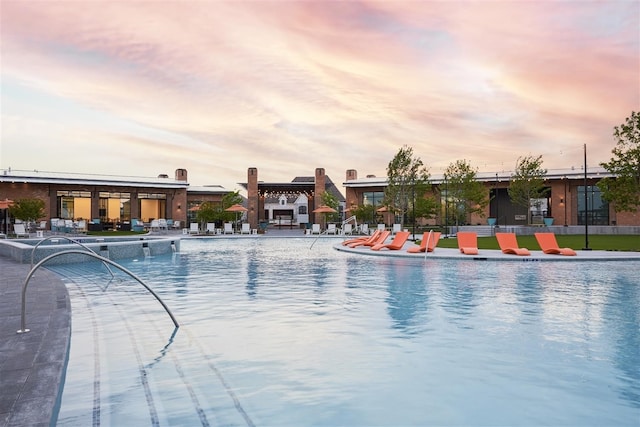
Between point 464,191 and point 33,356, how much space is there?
36.9 m

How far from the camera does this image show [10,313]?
6.81 meters

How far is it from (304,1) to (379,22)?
3205 millimetres

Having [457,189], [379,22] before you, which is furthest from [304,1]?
[457,189]

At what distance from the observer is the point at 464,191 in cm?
3859

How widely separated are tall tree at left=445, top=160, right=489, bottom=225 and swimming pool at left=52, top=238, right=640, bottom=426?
28085mm

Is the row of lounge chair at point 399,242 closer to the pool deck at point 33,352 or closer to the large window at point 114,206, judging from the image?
the pool deck at point 33,352

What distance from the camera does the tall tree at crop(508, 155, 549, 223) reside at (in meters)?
37.5

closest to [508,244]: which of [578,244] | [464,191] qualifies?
[578,244]

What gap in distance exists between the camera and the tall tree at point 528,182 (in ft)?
123

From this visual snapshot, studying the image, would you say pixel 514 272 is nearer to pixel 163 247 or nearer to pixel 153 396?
pixel 153 396

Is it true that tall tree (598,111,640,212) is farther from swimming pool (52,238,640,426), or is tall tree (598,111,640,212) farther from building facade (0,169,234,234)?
building facade (0,169,234,234)

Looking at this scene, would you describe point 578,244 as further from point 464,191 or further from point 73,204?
point 73,204

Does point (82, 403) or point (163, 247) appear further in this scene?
point (163, 247)

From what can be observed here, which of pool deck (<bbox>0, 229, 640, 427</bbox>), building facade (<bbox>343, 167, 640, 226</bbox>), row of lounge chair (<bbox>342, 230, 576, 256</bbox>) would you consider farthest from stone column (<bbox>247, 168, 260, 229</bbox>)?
pool deck (<bbox>0, 229, 640, 427</bbox>)
